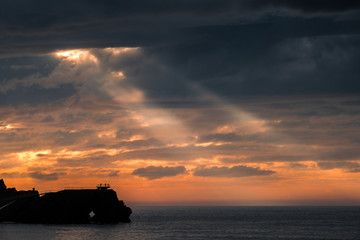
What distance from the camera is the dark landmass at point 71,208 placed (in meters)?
142

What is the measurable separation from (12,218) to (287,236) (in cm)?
7799

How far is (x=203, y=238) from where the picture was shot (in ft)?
375

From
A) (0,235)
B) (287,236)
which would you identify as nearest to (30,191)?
(0,235)

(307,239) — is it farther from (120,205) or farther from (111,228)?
(120,205)

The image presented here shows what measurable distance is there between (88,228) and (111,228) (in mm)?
5510

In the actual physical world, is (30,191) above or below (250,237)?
above

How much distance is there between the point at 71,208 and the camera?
142500 mm

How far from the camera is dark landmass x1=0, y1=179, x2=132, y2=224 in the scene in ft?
465

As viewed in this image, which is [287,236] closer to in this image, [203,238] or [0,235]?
[203,238]

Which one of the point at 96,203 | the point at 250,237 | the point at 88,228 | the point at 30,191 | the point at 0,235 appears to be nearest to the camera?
the point at 0,235

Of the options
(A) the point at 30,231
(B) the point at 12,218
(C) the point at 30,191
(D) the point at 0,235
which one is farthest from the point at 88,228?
(C) the point at 30,191

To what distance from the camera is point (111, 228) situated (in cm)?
12738

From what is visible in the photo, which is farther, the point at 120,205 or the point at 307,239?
the point at 120,205

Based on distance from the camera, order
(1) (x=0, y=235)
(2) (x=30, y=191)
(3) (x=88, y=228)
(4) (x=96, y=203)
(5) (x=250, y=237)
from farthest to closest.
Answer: (2) (x=30, y=191) → (4) (x=96, y=203) → (3) (x=88, y=228) → (5) (x=250, y=237) → (1) (x=0, y=235)
